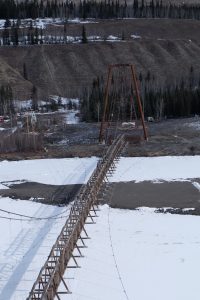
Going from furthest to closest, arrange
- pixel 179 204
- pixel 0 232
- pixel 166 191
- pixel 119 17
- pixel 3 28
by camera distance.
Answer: pixel 119 17 → pixel 3 28 → pixel 166 191 → pixel 179 204 → pixel 0 232

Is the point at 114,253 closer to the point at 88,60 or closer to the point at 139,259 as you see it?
the point at 139,259

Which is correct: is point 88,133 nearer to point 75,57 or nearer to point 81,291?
point 81,291

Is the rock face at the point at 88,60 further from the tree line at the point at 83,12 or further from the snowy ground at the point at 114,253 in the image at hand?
the snowy ground at the point at 114,253

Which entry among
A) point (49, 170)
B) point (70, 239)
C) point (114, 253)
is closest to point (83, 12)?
point (49, 170)

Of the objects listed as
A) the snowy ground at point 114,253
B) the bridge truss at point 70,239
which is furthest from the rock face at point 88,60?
the snowy ground at point 114,253

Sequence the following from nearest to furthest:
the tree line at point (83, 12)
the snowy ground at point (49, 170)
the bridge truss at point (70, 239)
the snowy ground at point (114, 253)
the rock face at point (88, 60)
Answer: the bridge truss at point (70, 239) < the snowy ground at point (114, 253) < the snowy ground at point (49, 170) < the rock face at point (88, 60) < the tree line at point (83, 12)

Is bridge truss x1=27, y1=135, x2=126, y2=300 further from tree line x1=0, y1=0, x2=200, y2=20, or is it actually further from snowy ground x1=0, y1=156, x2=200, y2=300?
tree line x1=0, y1=0, x2=200, y2=20

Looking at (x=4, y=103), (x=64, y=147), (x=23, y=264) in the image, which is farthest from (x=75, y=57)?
(x=23, y=264)
